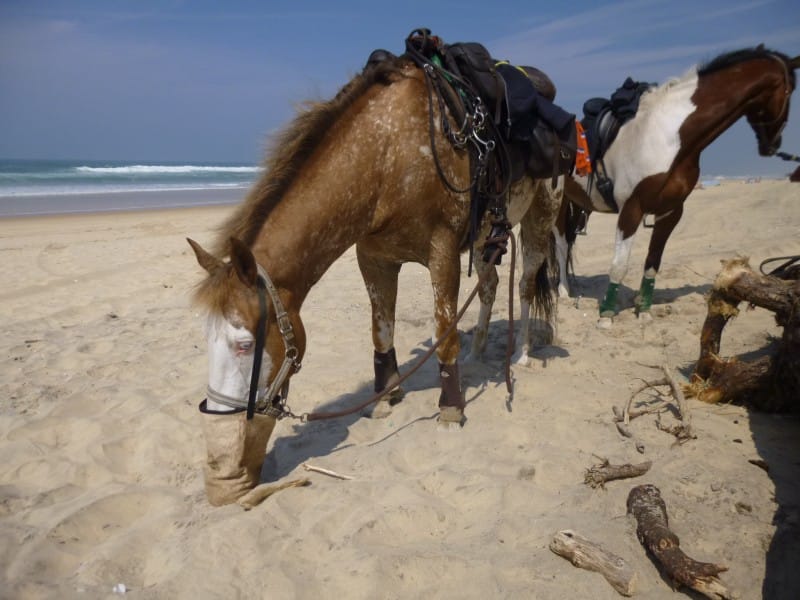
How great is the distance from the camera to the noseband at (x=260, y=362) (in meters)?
2.43

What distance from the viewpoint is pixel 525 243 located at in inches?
180

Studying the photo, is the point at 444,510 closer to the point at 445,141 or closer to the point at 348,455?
the point at 348,455

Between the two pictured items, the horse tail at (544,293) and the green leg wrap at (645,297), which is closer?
the horse tail at (544,293)

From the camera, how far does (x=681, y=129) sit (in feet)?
16.3

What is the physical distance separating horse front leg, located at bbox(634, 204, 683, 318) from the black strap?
426 centimetres

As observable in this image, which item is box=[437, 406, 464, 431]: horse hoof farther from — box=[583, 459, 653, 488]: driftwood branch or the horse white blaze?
the horse white blaze

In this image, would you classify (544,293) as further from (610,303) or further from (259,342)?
(259,342)

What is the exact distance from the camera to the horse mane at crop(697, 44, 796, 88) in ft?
16.1

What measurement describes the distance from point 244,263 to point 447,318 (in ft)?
4.54

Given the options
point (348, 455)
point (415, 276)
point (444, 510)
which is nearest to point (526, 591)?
point (444, 510)

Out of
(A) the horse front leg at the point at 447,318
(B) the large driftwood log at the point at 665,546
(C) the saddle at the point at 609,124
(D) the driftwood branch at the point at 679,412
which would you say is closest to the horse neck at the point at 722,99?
(C) the saddle at the point at 609,124

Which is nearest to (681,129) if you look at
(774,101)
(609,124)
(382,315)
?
(609,124)

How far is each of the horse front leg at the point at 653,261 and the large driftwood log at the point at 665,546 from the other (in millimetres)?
3436

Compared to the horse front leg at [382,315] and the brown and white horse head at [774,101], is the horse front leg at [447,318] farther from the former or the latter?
the brown and white horse head at [774,101]
